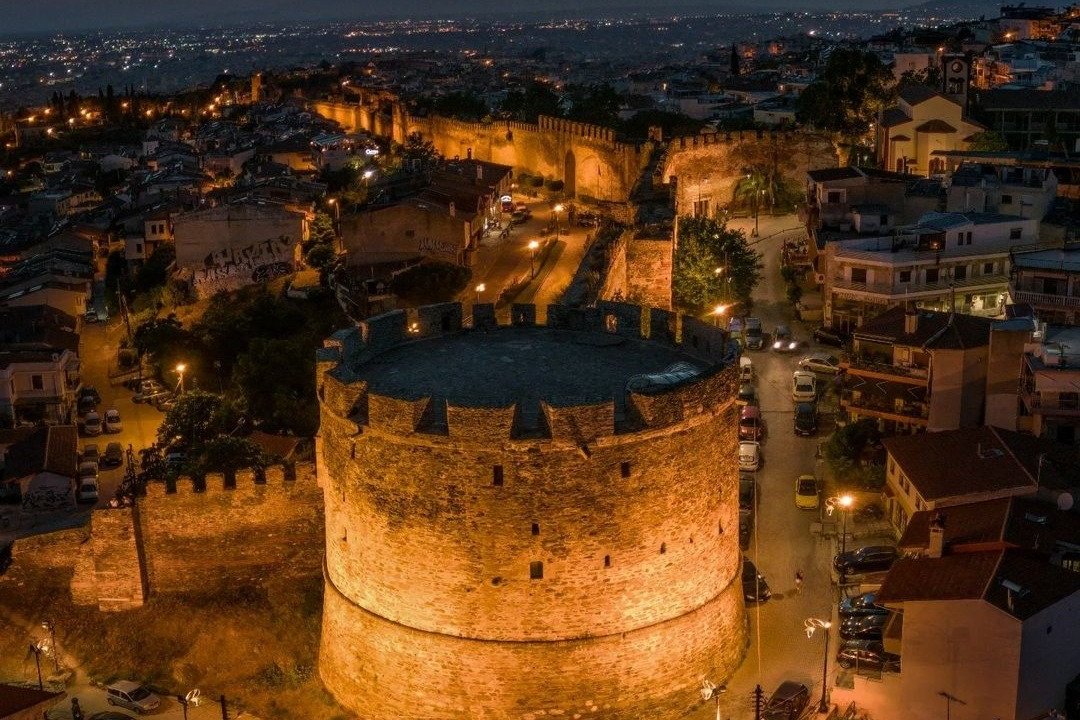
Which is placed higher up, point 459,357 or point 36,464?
point 459,357

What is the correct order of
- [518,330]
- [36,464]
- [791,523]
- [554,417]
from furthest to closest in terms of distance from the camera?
[36,464], [791,523], [518,330], [554,417]

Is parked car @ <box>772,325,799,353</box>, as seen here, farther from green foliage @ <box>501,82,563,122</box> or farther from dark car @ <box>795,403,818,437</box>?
green foliage @ <box>501,82,563,122</box>

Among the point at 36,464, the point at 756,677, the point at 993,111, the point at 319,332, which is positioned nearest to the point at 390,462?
the point at 756,677

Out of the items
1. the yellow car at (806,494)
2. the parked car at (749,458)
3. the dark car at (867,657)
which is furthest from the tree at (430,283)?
the dark car at (867,657)

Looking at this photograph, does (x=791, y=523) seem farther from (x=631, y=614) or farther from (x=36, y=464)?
(x=36, y=464)

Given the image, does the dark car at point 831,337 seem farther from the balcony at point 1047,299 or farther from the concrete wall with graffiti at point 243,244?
the concrete wall with graffiti at point 243,244

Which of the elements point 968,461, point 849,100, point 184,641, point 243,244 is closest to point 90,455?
point 243,244

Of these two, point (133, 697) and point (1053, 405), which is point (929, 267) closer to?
Result: point (1053, 405)

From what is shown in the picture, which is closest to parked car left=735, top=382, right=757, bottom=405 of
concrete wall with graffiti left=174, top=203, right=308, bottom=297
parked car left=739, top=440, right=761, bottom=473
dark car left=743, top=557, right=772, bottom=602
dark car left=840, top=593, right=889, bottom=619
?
parked car left=739, top=440, right=761, bottom=473
